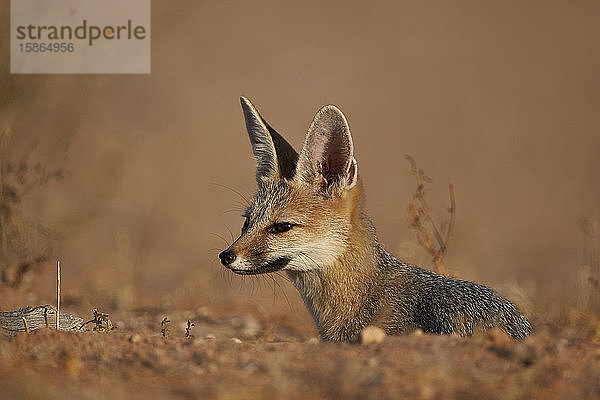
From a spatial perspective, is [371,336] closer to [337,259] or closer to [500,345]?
[500,345]

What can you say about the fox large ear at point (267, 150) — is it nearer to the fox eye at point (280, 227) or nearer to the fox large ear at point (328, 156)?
the fox large ear at point (328, 156)

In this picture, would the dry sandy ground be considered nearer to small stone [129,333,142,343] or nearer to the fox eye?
small stone [129,333,142,343]

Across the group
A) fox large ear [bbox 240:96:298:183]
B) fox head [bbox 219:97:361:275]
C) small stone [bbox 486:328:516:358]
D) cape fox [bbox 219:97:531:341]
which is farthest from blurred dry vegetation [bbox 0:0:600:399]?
fox large ear [bbox 240:96:298:183]

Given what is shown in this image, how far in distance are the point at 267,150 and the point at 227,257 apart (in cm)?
115

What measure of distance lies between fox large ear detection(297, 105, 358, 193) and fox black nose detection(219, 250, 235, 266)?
35.1 inches

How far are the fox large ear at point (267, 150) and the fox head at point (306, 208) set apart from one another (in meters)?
0.01

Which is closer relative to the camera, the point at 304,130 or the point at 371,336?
the point at 371,336

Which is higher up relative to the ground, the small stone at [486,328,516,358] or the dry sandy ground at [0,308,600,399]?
the small stone at [486,328,516,358]

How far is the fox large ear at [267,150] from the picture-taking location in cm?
571

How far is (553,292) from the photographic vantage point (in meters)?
8.68

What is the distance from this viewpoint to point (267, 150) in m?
5.80

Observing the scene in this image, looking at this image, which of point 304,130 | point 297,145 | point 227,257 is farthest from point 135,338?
point 304,130

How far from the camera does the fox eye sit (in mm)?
5301

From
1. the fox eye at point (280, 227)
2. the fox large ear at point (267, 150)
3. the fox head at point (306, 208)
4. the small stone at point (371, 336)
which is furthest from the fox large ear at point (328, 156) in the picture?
the small stone at point (371, 336)
